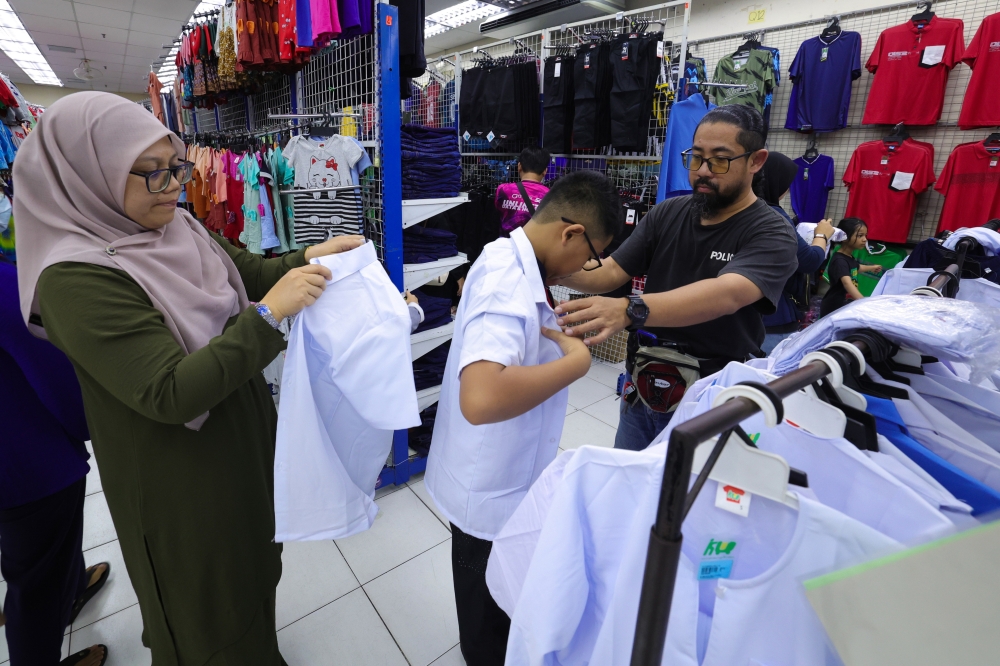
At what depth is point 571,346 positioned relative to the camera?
1.18 metres

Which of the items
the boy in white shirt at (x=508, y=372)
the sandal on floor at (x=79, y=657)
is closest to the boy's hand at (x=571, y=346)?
the boy in white shirt at (x=508, y=372)

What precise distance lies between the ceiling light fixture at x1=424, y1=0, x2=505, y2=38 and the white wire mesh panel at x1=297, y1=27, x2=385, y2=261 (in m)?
4.71

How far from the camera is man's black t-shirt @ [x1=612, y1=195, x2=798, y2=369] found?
4.99ft

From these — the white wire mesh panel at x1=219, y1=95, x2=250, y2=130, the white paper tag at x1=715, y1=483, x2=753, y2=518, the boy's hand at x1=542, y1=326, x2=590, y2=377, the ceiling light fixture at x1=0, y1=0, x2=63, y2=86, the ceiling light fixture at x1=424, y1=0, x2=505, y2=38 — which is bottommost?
the white paper tag at x1=715, y1=483, x2=753, y2=518

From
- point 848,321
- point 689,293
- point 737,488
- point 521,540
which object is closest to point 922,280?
point 689,293

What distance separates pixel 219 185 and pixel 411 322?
3045 mm

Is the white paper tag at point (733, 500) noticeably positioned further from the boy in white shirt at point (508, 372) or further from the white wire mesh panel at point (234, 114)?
the white wire mesh panel at point (234, 114)

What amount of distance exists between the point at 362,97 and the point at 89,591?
269 centimetres

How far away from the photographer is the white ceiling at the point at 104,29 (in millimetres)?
7367

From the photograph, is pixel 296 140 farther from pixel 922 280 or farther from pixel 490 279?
pixel 922 280

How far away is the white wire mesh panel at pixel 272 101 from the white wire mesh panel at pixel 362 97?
23.4 inches

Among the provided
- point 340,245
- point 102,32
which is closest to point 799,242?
point 340,245

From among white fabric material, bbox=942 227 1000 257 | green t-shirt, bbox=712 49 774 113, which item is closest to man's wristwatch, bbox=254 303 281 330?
white fabric material, bbox=942 227 1000 257

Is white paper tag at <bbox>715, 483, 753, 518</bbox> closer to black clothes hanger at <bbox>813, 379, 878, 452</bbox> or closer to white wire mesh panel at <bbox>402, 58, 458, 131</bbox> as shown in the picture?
black clothes hanger at <bbox>813, 379, 878, 452</bbox>
